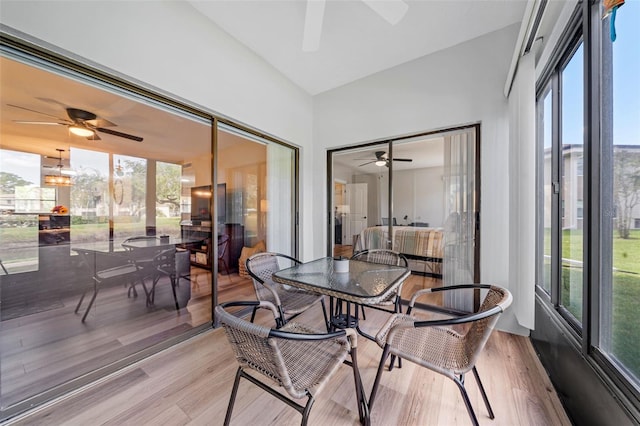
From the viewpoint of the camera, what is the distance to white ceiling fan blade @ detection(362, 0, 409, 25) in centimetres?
163

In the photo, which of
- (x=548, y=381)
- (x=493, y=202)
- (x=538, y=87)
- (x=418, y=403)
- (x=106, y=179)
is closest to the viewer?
(x=418, y=403)

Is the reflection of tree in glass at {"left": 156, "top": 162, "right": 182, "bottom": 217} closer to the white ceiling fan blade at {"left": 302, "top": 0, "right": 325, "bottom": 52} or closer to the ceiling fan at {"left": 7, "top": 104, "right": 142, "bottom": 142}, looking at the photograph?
the ceiling fan at {"left": 7, "top": 104, "right": 142, "bottom": 142}

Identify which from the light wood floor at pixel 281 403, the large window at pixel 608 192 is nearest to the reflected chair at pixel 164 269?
the light wood floor at pixel 281 403

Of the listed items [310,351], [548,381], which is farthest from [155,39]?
[548,381]

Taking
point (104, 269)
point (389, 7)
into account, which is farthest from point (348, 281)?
point (389, 7)

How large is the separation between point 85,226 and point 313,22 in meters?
2.41

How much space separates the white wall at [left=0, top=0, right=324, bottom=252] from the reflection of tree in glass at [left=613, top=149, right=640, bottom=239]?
297 cm

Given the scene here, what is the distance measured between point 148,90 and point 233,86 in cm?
89

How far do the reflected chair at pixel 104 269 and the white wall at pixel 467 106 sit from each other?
10.0ft

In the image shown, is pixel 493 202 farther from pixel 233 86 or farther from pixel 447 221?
pixel 233 86

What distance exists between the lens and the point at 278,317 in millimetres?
1718

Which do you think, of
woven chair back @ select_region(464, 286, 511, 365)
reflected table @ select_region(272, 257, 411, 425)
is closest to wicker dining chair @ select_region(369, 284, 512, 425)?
woven chair back @ select_region(464, 286, 511, 365)

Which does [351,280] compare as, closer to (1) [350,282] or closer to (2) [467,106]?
(1) [350,282]

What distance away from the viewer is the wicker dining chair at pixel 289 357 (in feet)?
3.15
